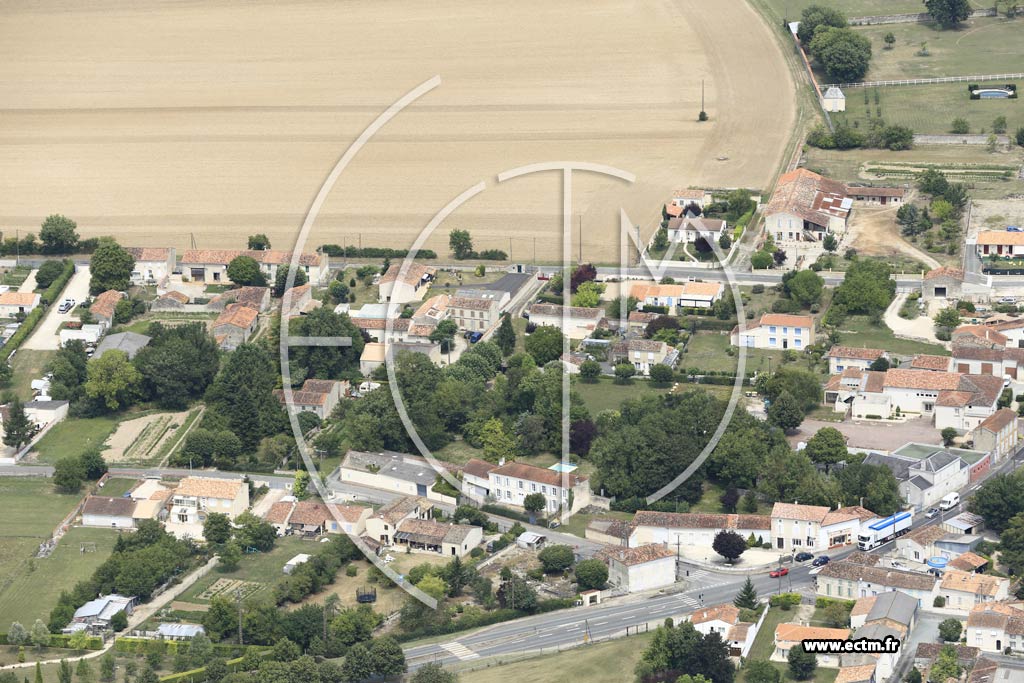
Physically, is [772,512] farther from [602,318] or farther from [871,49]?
[871,49]

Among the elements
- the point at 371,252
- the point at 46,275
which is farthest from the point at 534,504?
the point at 46,275

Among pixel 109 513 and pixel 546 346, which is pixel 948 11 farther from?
pixel 109 513

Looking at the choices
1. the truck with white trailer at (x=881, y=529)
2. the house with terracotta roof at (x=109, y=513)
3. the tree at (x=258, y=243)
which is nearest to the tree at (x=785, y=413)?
the truck with white trailer at (x=881, y=529)

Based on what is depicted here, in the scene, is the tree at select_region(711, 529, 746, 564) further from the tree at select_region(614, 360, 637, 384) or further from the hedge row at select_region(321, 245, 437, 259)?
the hedge row at select_region(321, 245, 437, 259)

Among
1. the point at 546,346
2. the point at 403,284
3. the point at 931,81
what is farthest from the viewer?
the point at 931,81

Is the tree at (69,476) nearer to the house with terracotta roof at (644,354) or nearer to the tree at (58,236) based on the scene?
the house with terracotta roof at (644,354)

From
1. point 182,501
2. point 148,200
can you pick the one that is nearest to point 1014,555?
point 182,501
